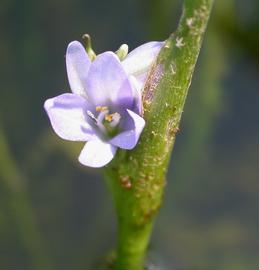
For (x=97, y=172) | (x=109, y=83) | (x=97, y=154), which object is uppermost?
(x=109, y=83)

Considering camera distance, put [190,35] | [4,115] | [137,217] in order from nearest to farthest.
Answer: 1. [190,35]
2. [137,217]
3. [4,115]

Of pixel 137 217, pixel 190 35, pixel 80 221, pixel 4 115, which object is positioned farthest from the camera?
pixel 4 115

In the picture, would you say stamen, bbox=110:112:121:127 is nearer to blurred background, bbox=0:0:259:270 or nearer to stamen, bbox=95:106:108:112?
stamen, bbox=95:106:108:112

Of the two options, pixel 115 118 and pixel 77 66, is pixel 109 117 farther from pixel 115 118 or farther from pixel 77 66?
pixel 77 66

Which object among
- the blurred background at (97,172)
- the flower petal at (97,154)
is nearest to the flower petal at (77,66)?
the flower petal at (97,154)

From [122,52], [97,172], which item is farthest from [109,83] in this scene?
[97,172]

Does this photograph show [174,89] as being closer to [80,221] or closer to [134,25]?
[80,221]

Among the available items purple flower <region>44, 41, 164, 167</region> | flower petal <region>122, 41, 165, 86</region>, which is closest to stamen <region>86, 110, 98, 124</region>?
purple flower <region>44, 41, 164, 167</region>

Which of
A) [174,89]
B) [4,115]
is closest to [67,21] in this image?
[4,115]

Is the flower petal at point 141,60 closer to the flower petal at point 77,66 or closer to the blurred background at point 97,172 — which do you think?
the flower petal at point 77,66
